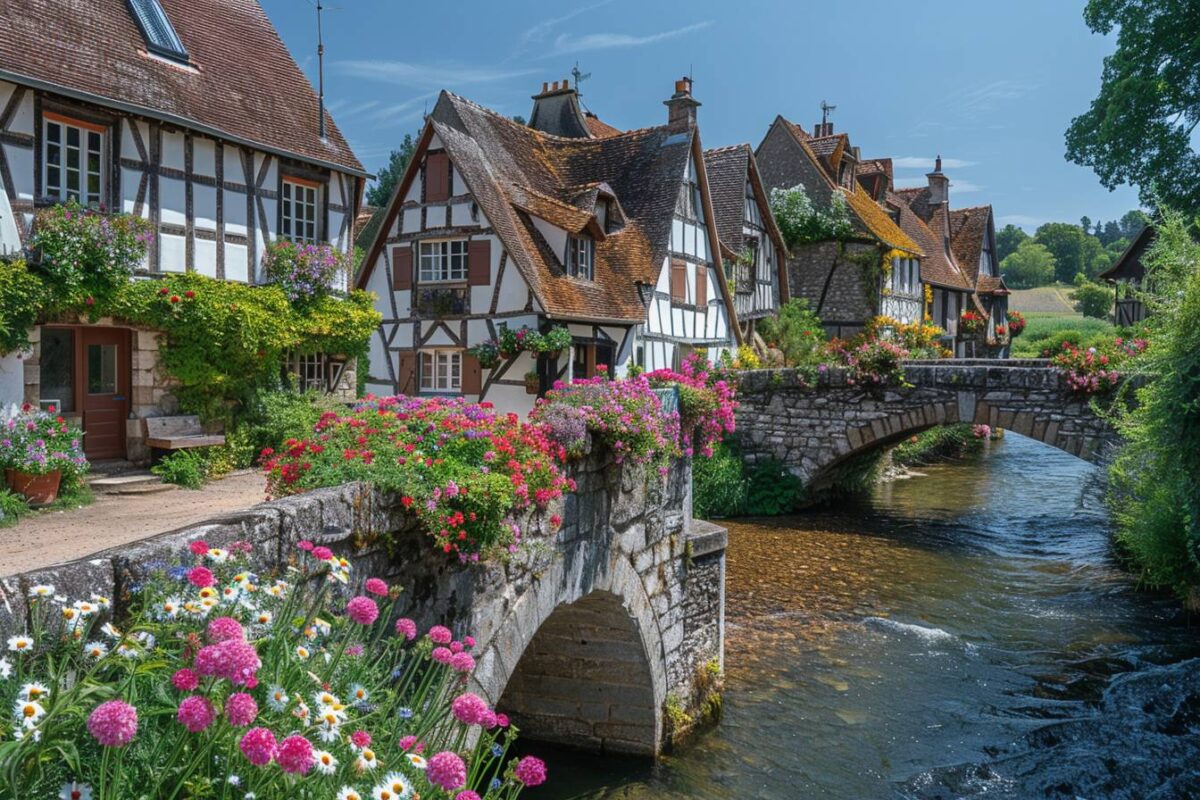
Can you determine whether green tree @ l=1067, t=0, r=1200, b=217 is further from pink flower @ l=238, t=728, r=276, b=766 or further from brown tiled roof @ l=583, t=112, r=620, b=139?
pink flower @ l=238, t=728, r=276, b=766

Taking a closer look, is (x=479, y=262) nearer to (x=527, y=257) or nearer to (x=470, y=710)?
(x=527, y=257)

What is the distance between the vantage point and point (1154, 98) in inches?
730

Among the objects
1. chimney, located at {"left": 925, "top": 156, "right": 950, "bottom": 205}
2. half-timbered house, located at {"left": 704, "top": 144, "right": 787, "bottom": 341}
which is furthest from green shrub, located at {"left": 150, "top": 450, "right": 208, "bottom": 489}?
chimney, located at {"left": 925, "top": 156, "right": 950, "bottom": 205}

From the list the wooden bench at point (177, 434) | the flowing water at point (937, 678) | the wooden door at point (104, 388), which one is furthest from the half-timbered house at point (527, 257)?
the wooden door at point (104, 388)

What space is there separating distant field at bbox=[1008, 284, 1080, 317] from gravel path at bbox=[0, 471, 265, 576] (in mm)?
67362

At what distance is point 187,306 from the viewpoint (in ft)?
37.1

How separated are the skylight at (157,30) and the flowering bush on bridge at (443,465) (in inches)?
345

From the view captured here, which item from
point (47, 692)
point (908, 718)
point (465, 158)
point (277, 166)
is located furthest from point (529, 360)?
point (47, 692)

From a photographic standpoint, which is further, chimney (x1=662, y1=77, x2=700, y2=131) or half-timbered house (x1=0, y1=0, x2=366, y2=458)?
chimney (x1=662, y1=77, x2=700, y2=131)

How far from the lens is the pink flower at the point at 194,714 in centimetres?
199

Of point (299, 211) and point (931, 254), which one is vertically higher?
point (931, 254)

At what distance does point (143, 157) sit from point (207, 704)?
10.6m

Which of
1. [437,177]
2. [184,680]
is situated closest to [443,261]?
[437,177]

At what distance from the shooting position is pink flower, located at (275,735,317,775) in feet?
6.53
